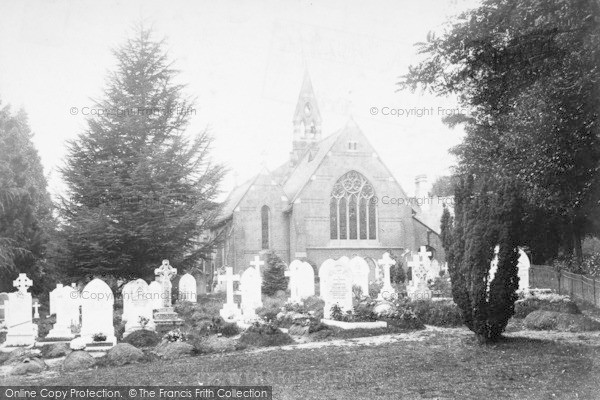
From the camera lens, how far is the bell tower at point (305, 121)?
5078cm

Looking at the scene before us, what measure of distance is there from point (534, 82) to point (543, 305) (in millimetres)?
7643

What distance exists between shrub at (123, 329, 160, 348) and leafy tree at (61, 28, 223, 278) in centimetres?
1023

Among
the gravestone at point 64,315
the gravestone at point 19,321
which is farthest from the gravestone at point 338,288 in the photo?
the gravestone at point 19,321

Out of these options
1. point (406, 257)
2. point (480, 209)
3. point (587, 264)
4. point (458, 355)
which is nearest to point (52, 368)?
point (458, 355)

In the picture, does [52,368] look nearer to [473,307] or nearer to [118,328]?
[118,328]

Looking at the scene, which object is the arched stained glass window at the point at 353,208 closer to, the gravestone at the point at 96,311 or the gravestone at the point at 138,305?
the gravestone at the point at 138,305

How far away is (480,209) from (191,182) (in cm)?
1774

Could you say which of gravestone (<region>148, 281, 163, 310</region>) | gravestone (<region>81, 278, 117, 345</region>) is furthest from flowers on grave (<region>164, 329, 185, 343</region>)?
gravestone (<region>148, 281, 163, 310</region>)

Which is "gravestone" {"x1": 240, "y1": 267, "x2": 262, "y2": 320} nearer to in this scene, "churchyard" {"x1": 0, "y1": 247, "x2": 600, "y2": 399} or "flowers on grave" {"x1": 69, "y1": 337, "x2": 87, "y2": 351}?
"churchyard" {"x1": 0, "y1": 247, "x2": 600, "y2": 399}

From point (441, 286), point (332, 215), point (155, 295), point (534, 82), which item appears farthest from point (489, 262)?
point (332, 215)

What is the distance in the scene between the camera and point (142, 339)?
46.4 ft

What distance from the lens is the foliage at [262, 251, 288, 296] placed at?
103 feet

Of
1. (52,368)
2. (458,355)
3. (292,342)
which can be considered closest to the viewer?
(458,355)

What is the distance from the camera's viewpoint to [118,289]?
27.5m
